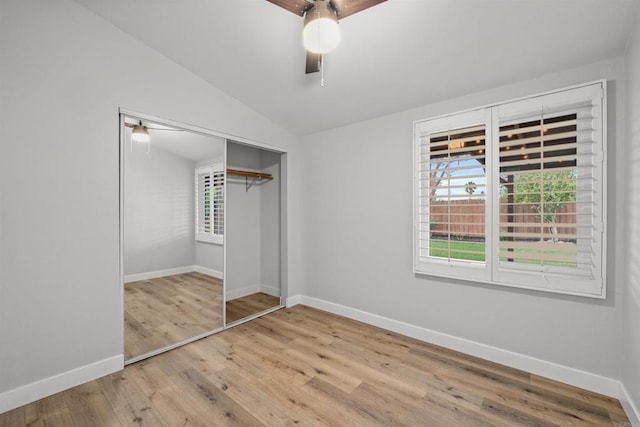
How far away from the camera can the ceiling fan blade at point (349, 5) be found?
1.48 m

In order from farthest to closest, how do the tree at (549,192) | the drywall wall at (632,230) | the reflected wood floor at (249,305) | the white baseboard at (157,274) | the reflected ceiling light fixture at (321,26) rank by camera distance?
the reflected wood floor at (249,305) < the white baseboard at (157,274) < the tree at (549,192) < the drywall wall at (632,230) < the reflected ceiling light fixture at (321,26)

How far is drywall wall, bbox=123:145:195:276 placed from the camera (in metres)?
2.39

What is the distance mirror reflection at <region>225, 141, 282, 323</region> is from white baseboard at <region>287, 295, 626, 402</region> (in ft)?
4.11

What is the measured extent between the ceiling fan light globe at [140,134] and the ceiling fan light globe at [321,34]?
176 centimetres

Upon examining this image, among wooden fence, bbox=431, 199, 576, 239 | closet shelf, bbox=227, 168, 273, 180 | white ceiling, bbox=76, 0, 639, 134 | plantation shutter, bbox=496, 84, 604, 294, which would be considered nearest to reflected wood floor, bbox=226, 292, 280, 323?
closet shelf, bbox=227, 168, 273, 180

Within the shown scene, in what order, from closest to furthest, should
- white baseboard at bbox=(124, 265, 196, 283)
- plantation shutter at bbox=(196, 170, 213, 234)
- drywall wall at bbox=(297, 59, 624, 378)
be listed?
drywall wall at bbox=(297, 59, 624, 378)
white baseboard at bbox=(124, 265, 196, 283)
plantation shutter at bbox=(196, 170, 213, 234)

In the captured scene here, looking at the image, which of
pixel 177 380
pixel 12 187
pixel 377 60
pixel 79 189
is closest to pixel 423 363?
pixel 177 380

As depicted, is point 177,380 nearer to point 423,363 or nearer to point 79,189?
point 79,189

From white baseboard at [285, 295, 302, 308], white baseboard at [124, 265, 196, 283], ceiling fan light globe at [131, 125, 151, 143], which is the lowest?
white baseboard at [285, 295, 302, 308]

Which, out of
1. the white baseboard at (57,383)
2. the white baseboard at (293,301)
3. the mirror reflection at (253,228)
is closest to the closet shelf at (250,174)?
the mirror reflection at (253,228)

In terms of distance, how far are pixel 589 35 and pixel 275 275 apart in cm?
392

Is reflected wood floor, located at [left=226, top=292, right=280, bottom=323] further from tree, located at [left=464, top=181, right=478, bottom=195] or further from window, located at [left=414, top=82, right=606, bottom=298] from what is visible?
tree, located at [left=464, top=181, right=478, bottom=195]

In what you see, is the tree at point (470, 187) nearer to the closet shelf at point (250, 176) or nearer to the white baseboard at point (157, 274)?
the closet shelf at point (250, 176)

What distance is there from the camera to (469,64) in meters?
2.19
